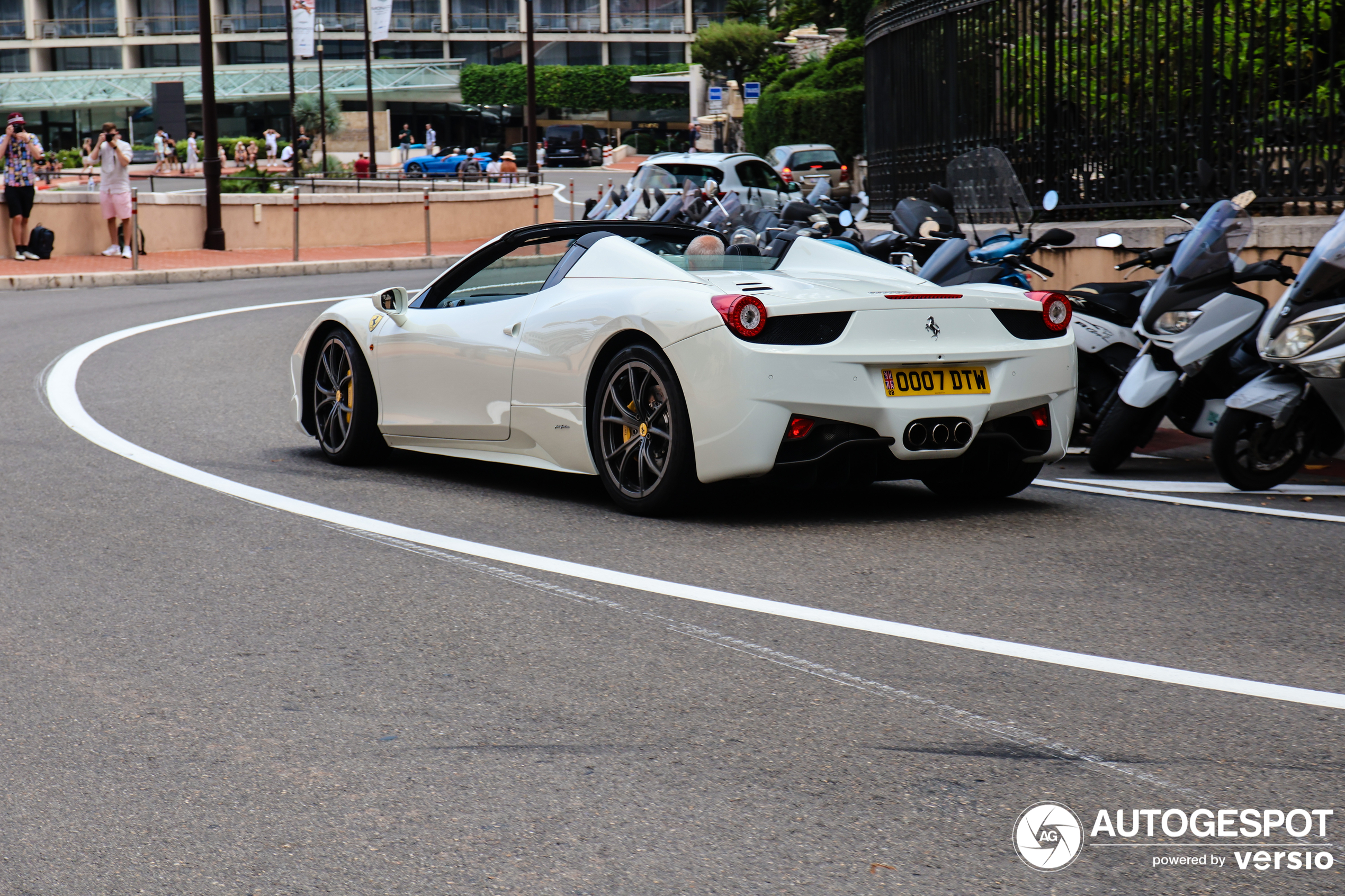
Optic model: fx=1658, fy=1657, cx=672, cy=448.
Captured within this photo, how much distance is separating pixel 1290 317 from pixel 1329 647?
112 inches

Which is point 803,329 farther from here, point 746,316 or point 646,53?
point 646,53

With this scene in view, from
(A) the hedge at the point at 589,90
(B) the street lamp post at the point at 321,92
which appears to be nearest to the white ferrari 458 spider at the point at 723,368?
(B) the street lamp post at the point at 321,92

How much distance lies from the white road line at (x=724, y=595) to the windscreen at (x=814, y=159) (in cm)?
4029

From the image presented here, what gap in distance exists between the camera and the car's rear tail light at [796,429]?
6.15 metres

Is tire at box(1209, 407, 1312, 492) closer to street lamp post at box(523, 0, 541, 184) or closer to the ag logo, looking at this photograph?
the ag logo

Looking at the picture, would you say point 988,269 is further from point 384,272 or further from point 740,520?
point 384,272

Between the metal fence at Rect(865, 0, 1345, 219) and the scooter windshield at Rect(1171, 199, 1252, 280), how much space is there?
1.15 feet

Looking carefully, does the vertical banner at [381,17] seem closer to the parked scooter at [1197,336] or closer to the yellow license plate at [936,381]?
the parked scooter at [1197,336]

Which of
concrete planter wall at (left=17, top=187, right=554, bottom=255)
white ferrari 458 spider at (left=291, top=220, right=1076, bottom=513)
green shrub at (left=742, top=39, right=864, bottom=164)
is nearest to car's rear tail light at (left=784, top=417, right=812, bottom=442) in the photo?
white ferrari 458 spider at (left=291, top=220, right=1076, bottom=513)

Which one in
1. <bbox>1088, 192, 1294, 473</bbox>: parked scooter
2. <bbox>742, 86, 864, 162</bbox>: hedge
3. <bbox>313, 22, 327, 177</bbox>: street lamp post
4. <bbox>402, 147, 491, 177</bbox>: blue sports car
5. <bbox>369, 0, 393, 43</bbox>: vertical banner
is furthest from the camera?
<bbox>313, 22, 327, 177</bbox>: street lamp post

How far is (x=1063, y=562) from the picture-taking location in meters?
5.75

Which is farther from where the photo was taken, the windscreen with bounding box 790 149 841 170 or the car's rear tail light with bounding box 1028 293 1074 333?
the windscreen with bounding box 790 149 841 170

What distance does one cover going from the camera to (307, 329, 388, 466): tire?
26.4 ft

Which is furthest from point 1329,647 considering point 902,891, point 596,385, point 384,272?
point 384,272
